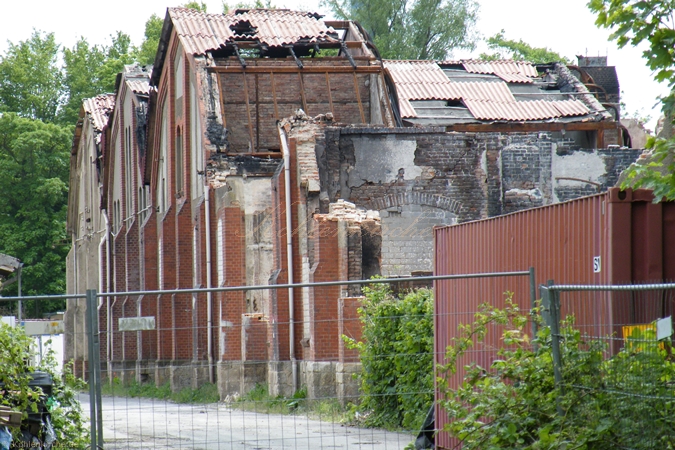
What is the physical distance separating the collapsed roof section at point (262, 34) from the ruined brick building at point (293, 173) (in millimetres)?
70

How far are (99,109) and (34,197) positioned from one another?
10041 millimetres

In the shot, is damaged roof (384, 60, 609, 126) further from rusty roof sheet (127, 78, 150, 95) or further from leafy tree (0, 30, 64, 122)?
→ leafy tree (0, 30, 64, 122)

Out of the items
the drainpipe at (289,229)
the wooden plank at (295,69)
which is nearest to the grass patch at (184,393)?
the drainpipe at (289,229)

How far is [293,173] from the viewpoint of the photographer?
2067 cm

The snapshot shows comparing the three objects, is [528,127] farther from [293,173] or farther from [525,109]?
[293,173]

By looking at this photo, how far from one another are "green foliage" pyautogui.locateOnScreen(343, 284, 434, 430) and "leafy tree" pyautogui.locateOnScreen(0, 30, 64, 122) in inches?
1875

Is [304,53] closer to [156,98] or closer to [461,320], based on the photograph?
[156,98]

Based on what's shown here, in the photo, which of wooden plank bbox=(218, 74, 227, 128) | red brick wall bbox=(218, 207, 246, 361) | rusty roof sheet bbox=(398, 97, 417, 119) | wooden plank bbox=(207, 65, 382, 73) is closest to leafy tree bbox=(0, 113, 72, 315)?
wooden plank bbox=(218, 74, 227, 128)

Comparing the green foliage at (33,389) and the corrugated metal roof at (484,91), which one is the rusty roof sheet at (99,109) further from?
the green foliage at (33,389)

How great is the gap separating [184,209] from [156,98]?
6.72m

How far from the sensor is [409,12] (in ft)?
153

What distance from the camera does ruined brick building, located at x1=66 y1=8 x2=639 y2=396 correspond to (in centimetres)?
2002

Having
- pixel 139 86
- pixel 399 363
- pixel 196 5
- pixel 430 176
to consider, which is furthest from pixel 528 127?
pixel 196 5

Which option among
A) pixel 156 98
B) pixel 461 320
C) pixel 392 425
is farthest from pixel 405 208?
pixel 156 98
